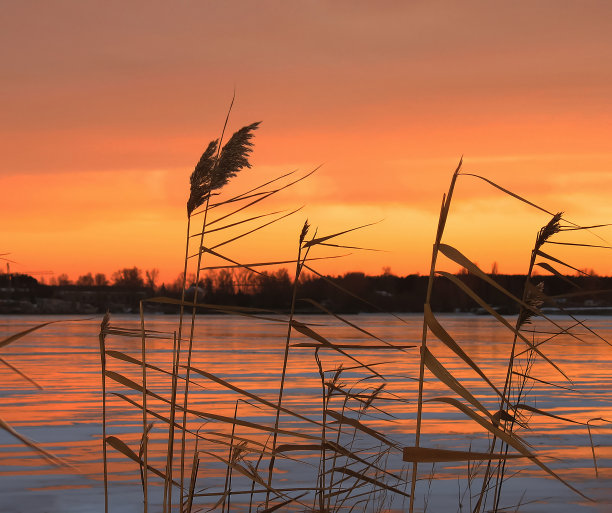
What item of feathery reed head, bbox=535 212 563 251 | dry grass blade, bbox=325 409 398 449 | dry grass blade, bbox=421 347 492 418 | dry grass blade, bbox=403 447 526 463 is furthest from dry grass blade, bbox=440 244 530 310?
feathery reed head, bbox=535 212 563 251

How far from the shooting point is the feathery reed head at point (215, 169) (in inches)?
123

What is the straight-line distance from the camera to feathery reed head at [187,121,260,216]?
3.12 meters

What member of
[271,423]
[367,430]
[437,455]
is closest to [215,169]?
[367,430]

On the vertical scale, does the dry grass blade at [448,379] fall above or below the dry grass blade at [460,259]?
below

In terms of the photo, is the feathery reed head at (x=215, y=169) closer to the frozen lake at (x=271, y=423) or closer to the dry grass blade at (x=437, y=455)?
the frozen lake at (x=271, y=423)

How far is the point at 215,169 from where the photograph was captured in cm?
315

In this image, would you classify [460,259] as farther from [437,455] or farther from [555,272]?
[555,272]

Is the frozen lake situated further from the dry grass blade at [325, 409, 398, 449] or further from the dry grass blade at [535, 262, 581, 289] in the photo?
the dry grass blade at [535, 262, 581, 289]

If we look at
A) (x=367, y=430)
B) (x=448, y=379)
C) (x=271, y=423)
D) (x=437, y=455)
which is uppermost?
(x=448, y=379)

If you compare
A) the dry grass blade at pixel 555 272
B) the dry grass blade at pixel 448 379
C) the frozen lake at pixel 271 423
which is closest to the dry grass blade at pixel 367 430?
the frozen lake at pixel 271 423

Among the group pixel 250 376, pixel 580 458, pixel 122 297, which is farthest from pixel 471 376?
pixel 122 297

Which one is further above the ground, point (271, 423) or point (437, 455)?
point (437, 455)

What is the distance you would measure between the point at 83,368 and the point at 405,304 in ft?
307

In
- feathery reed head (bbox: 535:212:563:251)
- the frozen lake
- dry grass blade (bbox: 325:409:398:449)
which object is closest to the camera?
dry grass blade (bbox: 325:409:398:449)
